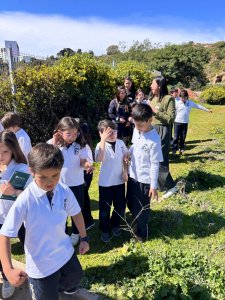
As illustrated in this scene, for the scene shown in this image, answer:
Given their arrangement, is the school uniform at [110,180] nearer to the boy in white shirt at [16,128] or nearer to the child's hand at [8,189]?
the boy in white shirt at [16,128]

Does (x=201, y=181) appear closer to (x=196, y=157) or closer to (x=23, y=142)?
(x=196, y=157)

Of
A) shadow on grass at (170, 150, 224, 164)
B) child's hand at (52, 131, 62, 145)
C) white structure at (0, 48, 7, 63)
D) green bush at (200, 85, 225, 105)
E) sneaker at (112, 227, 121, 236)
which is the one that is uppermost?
white structure at (0, 48, 7, 63)

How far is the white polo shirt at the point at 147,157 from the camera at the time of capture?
3910mm

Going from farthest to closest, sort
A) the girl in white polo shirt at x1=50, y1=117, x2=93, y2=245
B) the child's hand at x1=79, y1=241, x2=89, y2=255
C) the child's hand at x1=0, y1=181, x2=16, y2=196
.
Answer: the girl in white polo shirt at x1=50, y1=117, x2=93, y2=245 → the child's hand at x1=0, y1=181, x2=16, y2=196 → the child's hand at x1=79, y1=241, x2=89, y2=255

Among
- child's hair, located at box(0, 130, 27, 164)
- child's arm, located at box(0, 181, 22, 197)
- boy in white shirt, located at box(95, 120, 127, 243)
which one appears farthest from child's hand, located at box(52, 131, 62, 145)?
child's arm, located at box(0, 181, 22, 197)

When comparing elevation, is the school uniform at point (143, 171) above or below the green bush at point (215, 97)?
above

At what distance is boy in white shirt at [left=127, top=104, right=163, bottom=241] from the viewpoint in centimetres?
388

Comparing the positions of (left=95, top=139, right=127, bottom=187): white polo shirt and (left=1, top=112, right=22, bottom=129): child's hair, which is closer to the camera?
(left=95, top=139, right=127, bottom=187): white polo shirt

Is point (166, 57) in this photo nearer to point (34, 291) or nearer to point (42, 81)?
point (42, 81)

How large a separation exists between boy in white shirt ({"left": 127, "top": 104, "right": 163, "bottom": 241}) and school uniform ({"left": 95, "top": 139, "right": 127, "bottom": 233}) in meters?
0.15

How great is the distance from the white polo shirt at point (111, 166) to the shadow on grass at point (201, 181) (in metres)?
2.01

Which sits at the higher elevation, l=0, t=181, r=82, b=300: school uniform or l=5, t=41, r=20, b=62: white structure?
l=5, t=41, r=20, b=62: white structure

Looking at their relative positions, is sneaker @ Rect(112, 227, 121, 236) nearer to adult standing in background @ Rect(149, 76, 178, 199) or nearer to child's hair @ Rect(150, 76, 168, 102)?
adult standing in background @ Rect(149, 76, 178, 199)

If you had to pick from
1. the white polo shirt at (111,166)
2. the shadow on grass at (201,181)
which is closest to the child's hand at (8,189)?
the white polo shirt at (111,166)
